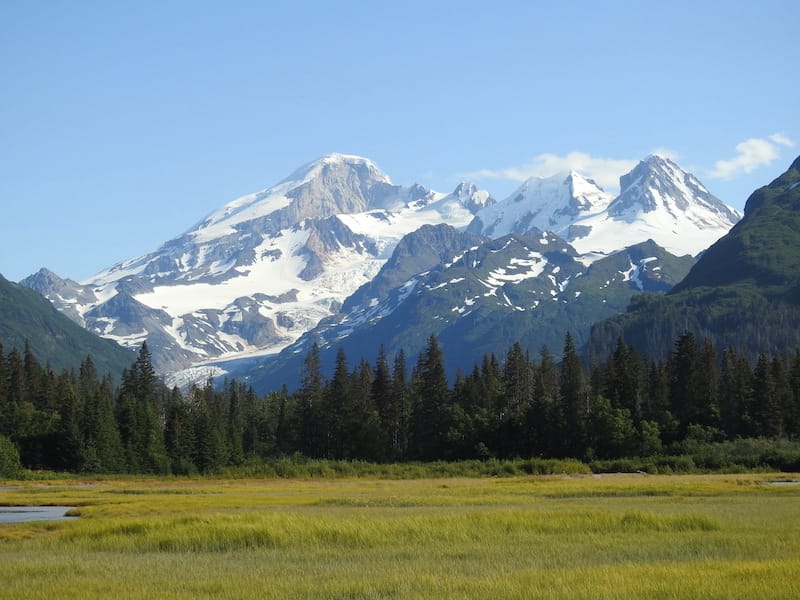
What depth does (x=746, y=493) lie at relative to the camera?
74.5 m

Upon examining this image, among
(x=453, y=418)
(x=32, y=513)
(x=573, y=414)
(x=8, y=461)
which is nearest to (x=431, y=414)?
(x=453, y=418)

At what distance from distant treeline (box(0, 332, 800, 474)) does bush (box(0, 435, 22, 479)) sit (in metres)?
0.48

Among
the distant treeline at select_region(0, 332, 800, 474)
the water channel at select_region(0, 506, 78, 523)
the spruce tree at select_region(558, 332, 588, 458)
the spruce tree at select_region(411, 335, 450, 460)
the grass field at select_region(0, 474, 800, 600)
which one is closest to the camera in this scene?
the grass field at select_region(0, 474, 800, 600)

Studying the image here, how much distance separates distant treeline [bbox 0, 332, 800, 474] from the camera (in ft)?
443

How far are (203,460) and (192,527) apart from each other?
304 ft

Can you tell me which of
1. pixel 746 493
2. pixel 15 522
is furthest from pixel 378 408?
pixel 15 522

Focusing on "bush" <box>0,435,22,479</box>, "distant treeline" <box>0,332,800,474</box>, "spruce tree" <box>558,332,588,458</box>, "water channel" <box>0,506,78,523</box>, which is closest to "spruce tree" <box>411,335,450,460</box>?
"distant treeline" <box>0,332,800,474</box>

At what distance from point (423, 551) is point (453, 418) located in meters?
105

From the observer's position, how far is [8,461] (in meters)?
124

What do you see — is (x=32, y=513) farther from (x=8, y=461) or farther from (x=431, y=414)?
(x=431, y=414)

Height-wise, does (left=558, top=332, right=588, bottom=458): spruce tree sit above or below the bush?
above

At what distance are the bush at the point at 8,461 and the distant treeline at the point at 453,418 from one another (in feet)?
1.58

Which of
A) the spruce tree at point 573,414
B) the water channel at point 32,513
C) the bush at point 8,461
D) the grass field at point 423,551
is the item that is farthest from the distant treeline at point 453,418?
the grass field at point 423,551

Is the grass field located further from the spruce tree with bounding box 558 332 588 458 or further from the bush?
the spruce tree with bounding box 558 332 588 458
